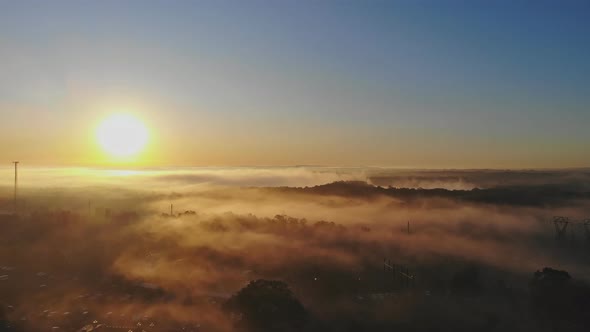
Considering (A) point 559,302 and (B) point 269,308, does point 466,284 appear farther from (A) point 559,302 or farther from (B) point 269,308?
(B) point 269,308

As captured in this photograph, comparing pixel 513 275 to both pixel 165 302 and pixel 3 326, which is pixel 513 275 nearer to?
pixel 165 302

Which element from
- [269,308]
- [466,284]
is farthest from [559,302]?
[269,308]

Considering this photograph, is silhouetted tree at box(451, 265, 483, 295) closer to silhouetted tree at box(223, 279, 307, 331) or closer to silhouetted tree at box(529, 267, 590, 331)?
silhouetted tree at box(529, 267, 590, 331)

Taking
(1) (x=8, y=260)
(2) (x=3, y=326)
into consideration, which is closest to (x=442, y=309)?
(2) (x=3, y=326)

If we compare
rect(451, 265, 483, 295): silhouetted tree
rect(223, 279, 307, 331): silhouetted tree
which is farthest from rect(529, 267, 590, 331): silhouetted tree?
rect(223, 279, 307, 331): silhouetted tree

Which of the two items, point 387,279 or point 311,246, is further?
point 311,246

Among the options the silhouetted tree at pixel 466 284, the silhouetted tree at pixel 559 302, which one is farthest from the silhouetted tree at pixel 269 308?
the silhouetted tree at pixel 559 302

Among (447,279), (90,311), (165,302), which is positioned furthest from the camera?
(447,279)

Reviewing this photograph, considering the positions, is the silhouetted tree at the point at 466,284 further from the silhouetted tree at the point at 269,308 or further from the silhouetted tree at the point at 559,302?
the silhouetted tree at the point at 269,308
